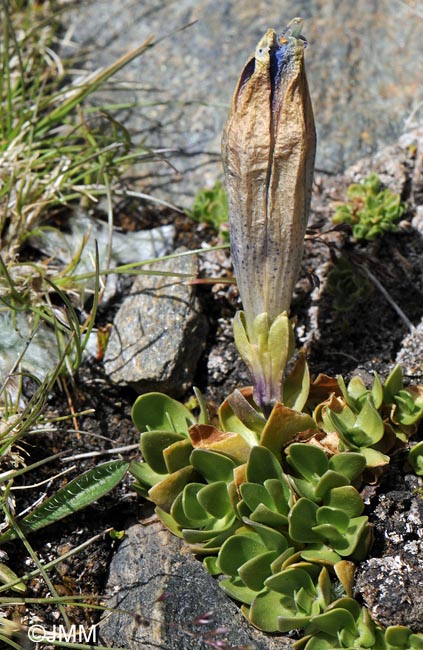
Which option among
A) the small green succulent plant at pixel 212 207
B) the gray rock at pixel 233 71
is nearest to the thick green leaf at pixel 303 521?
the small green succulent plant at pixel 212 207

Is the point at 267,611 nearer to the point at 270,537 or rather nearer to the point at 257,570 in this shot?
the point at 257,570

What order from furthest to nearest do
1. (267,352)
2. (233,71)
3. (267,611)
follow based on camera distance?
(233,71)
(267,352)
(267,611)

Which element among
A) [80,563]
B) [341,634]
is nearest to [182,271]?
[80,563]

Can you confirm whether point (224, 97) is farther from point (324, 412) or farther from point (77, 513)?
point (77, 513)

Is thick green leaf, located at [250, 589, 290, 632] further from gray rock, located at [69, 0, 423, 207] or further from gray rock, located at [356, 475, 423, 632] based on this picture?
gray rock, located at [69, 0, 423, 207]

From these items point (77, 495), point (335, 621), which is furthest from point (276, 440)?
point (77, 495)
